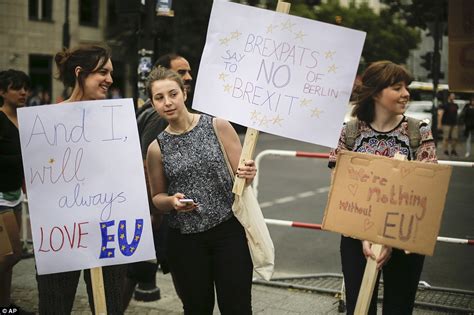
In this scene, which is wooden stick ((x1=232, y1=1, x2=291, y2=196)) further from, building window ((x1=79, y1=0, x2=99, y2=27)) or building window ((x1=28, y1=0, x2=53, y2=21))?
building window ((x1=79, y1=0, x2=99, y2=27))

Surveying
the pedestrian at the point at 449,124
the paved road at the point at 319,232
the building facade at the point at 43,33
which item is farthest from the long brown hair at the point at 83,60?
the building facade at the point at 43,33

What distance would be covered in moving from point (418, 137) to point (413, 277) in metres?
0.76

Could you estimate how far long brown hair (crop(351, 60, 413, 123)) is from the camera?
3264 mm

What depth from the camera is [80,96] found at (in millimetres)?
3412

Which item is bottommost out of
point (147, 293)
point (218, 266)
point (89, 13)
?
point (147, 293)

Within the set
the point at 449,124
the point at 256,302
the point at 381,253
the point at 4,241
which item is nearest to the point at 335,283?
the point at 256,302

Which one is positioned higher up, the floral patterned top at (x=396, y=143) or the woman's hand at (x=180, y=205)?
the floral patterned top at (x=396, y=143)

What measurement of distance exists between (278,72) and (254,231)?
893 millimetres

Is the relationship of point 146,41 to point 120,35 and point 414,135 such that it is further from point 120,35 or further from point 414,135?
point 120,35

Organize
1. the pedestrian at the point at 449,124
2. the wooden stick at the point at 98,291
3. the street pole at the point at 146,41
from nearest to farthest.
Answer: the wooden stick at the point at 98,291 < the street pole at the point at 146,41 < the pedestrian at the point at 449,124

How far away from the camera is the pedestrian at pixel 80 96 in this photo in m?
3.33

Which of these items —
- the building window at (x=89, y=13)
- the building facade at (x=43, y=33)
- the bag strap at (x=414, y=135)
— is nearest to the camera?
the bag strap at (x=414, y=135)

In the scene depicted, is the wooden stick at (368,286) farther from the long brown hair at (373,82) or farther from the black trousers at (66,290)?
the black trousers at (66,290)

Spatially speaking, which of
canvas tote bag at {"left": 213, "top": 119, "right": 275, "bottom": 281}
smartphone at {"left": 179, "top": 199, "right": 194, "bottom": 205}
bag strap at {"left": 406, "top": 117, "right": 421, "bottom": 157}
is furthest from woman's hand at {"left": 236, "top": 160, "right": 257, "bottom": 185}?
bag strap at {"left": 406, "top": 117, "right": 421, "bottom": 157}
